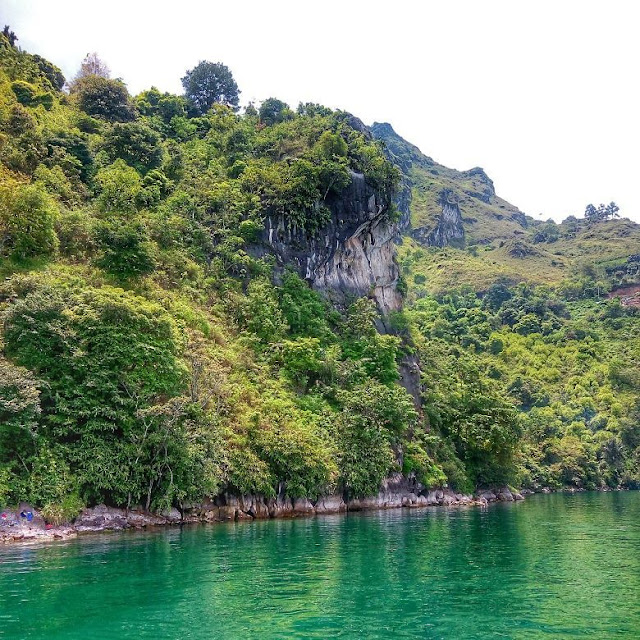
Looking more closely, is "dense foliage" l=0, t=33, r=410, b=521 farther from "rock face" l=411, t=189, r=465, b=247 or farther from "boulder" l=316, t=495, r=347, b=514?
"rock face" l=411, t=189, r=465, b=247

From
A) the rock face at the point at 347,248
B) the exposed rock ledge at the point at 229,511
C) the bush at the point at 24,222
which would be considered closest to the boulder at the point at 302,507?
the exposed rock ledge at the point at 229,511

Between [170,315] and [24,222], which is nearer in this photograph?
[24,222]

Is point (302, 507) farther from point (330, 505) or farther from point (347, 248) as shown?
point (347, 248)

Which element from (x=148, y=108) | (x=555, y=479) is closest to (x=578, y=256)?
(x=555, y=479)

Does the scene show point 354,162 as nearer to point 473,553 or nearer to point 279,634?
point 473,553

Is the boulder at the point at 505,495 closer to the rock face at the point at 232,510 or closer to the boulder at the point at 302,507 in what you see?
the rock face at the point at 232,510

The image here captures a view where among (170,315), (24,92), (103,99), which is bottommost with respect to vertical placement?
(170,315)

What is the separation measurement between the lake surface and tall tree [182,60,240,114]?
6642cm

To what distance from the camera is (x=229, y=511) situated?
3244cm

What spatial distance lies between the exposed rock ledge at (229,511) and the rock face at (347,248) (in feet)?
64.3

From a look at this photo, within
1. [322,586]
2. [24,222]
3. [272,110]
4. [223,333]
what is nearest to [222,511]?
[223,333]

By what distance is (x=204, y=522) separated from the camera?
3045 centimetres

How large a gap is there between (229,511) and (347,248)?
32.0 metres

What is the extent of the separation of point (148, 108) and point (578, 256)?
115 m
